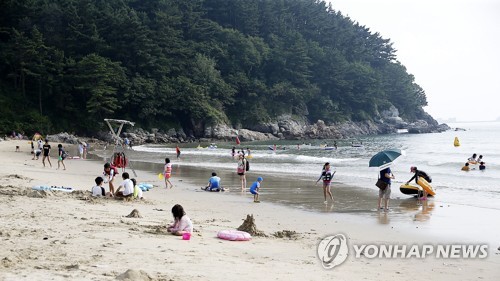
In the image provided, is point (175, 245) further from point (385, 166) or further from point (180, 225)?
point (385, 166)

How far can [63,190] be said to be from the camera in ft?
46.4

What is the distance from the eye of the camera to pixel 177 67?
74438mm

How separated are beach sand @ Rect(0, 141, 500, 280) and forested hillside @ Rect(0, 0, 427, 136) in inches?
1876

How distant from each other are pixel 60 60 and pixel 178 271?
201 ft

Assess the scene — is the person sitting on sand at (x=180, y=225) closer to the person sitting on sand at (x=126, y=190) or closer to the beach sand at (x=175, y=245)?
the beach sand at (x=175, y=245)

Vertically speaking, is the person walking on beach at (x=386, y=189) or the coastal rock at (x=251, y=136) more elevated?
the coastal rock at (x=251, y=136)

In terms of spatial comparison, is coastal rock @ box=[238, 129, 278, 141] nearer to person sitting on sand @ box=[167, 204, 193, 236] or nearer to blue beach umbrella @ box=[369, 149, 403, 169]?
blue beach umbrella @ box=[369, 149, 403, 169]

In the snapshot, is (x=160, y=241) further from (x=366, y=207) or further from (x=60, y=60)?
(x=60, y=60)

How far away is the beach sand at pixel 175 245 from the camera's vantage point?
642 cm

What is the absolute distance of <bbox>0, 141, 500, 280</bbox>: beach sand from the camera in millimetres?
6422

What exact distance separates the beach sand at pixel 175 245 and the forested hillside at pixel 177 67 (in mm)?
47644

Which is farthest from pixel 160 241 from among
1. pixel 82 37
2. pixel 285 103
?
pixel 285 103

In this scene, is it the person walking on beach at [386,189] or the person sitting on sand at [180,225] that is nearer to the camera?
the person sitting on sand at [180,225]

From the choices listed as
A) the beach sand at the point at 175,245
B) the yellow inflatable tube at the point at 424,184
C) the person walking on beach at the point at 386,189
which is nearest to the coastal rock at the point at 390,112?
the yellow inflatable tube at the point at 424,184
